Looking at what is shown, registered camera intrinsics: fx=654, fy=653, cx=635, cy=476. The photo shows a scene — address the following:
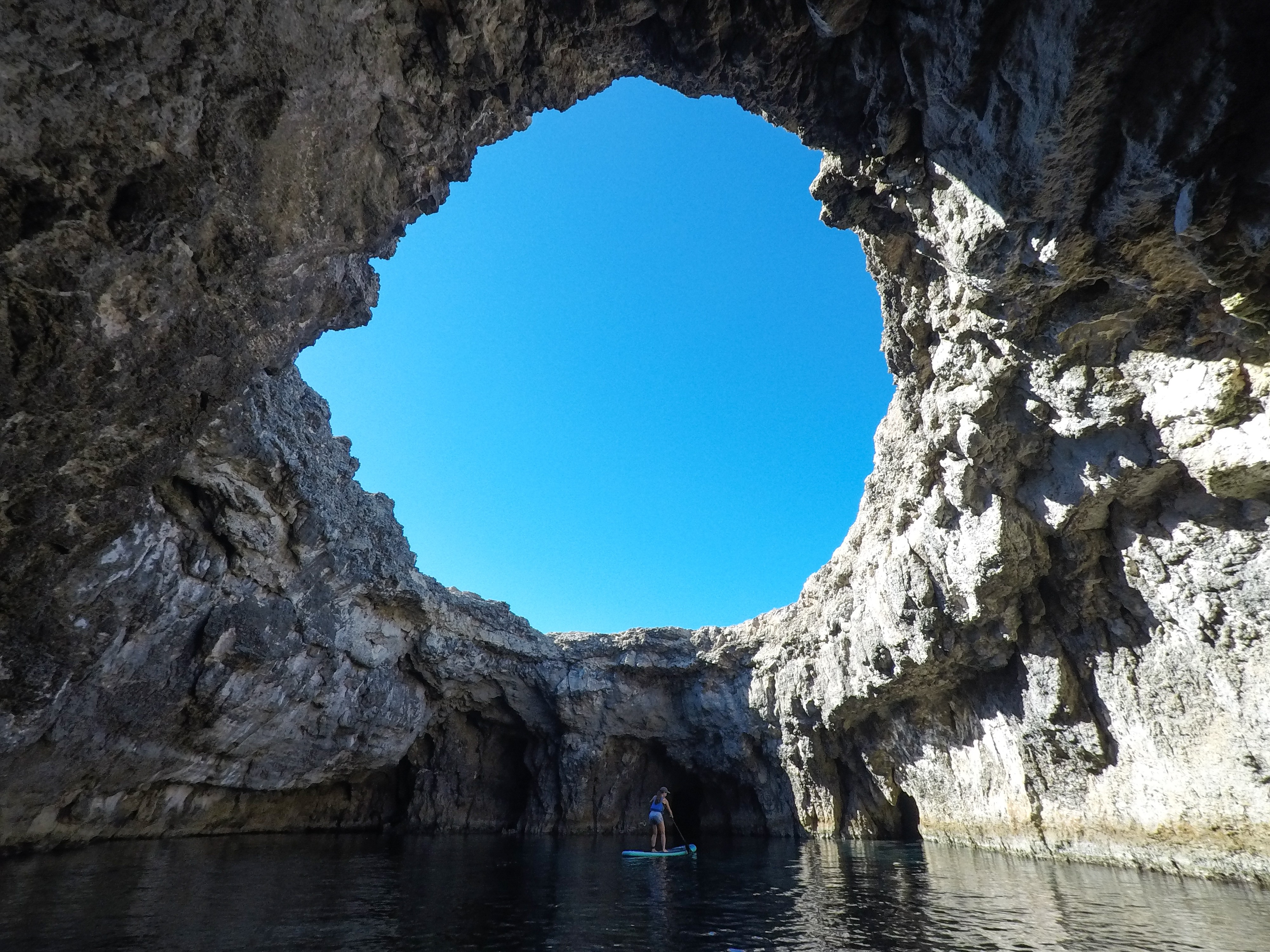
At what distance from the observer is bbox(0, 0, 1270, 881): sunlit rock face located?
8461 millimetres

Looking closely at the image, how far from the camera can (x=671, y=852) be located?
22500 millimetres

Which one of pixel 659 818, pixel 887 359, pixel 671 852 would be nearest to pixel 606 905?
pixel 671 852

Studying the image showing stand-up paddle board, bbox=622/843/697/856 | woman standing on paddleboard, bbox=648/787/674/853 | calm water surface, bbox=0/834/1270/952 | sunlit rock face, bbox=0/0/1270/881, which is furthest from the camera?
woman standing on paddleboard, bbox=648/787/674/853

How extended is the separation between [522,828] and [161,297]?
3375 cm

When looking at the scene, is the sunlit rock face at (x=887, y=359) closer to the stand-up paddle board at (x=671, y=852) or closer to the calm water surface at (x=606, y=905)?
the calm water surface at (x=606, y=905)

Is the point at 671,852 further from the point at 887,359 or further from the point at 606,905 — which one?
the point at 887,359

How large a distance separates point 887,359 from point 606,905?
15522 millimetres

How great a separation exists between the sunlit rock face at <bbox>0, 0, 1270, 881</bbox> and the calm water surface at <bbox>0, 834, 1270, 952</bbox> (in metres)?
3.55

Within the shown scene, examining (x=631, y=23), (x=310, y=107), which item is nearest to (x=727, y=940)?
(x=310, y=107)

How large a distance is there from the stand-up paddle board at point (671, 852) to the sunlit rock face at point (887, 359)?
8241 millimetres

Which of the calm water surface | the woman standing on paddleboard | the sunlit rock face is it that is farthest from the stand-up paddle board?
the sunlit rock face

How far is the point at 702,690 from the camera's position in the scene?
3566 centimetres

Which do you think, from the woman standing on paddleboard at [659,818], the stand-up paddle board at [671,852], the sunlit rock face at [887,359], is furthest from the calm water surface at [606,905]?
the woman standing on paddleboard at [659,818]

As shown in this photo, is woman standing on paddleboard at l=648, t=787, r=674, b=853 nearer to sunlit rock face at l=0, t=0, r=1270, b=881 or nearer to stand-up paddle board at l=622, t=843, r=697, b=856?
stand-up paddle board at l=622, t=843, r=697, b=856
